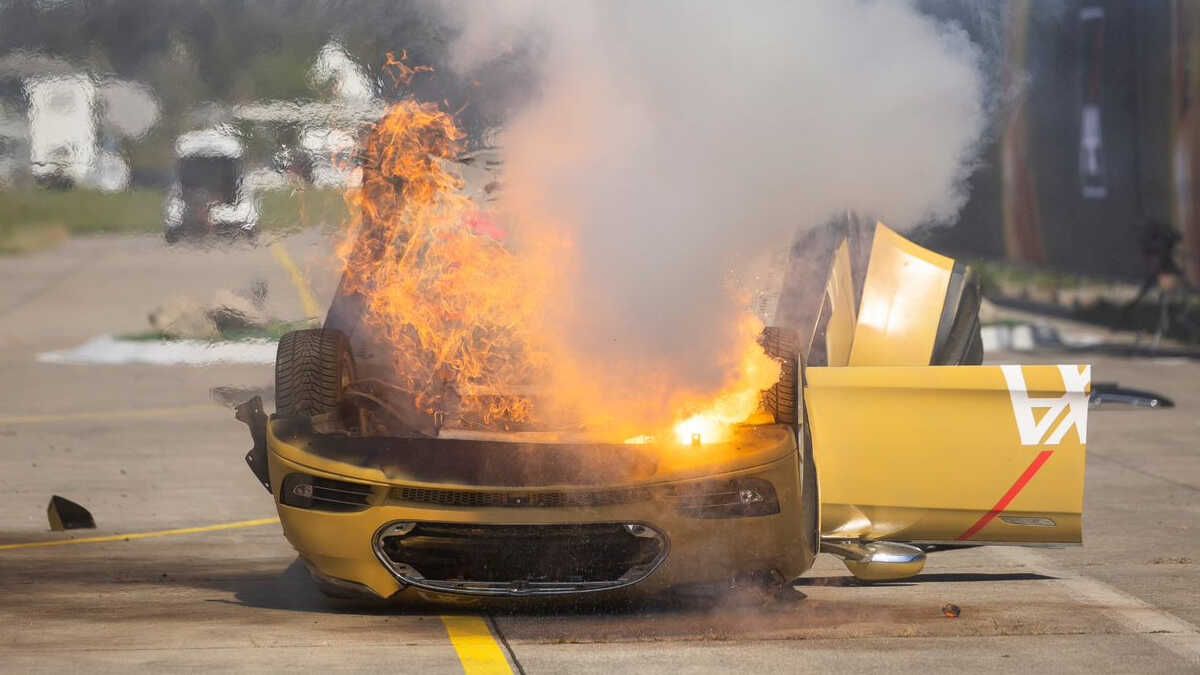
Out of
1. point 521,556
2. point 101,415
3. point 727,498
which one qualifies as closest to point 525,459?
point 521,556

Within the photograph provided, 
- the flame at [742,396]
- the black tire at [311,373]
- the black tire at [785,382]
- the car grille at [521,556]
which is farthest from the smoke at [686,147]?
the black tire at [311,373]

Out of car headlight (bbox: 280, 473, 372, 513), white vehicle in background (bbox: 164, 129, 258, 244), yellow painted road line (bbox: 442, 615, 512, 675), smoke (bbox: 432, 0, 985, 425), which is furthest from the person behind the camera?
white vehicle in background (bbox: 164, 129, 258, 244)

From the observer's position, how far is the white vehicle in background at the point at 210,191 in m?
10.1

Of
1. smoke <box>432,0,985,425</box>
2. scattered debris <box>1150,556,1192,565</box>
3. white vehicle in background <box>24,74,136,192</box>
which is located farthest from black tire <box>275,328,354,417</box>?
white vehicle in background <box>24,74,136,192</box>

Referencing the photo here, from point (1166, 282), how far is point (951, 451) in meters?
13.4

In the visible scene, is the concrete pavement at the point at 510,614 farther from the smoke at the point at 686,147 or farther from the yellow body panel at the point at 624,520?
the smoke at the point at 686,147

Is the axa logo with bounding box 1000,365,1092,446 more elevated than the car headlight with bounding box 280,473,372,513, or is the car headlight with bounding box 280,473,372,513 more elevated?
the axa logo with bounding box 1000,365,1092,446

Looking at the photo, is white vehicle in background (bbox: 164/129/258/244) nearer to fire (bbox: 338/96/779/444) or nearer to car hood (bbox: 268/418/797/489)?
fire (bbox: 338/96/779/444)

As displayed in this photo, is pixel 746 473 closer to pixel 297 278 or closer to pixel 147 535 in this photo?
pixel 147 535

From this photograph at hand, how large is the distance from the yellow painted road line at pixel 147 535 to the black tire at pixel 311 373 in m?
1.78

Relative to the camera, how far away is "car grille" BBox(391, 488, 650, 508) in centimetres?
635

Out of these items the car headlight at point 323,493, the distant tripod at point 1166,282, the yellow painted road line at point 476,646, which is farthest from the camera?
the distant tripod at point 1166,282

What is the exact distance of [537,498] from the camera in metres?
6.36

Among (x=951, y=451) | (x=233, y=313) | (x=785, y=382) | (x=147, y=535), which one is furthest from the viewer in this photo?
(x=233, y=313)
